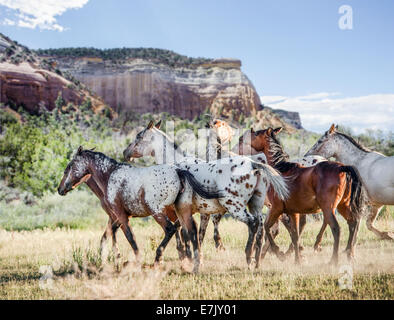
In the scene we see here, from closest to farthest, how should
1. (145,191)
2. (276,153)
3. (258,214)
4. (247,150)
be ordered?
1. (145,191)
2. (258,214)
3. (276,153)
4. (247,150)

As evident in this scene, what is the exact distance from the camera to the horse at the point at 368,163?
301 inches

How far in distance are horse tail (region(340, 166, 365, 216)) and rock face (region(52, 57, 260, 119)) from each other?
77597 millimetres

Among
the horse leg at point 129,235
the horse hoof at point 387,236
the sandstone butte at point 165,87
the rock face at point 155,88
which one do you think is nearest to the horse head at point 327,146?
the horse hoof at point 387,236

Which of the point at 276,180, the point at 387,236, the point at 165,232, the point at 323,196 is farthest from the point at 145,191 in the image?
the point at 387,236

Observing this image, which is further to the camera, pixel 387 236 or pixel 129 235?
pixel 387 236

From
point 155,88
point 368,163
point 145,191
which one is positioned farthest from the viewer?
point 155,88

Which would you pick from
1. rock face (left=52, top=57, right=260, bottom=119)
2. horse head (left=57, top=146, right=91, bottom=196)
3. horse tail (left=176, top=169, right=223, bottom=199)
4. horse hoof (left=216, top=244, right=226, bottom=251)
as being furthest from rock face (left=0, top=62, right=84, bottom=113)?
horse tail (left=176, top=169, right=223, bottom=199)

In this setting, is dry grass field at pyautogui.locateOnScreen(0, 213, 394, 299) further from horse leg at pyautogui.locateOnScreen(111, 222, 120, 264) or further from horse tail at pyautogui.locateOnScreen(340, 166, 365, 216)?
horse tail at pyautogui.locateOnScreen(340, 166, 365, 216)

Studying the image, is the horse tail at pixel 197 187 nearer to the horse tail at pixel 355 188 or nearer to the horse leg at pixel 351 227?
the horse tail at pixel 355 188

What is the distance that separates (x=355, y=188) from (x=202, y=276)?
2.74 meters

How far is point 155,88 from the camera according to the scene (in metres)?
85.6

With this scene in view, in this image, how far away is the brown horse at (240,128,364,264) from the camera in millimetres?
6320

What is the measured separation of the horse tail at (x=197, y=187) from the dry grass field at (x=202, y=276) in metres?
1.21

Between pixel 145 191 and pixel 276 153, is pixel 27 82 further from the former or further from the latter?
pixel 145 191
